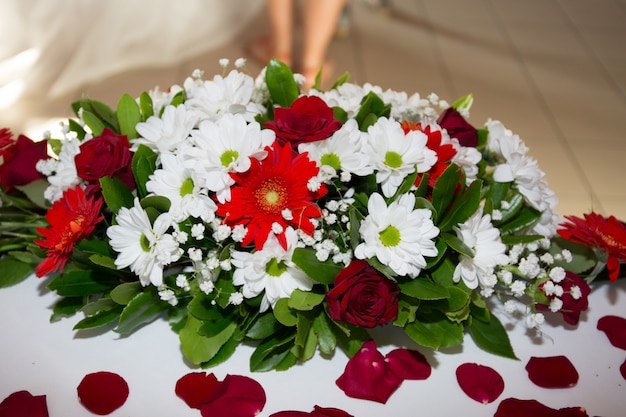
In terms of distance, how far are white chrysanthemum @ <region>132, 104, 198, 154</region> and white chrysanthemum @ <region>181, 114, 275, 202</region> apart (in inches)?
2.4

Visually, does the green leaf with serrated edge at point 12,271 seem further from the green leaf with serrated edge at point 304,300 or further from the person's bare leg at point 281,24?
the person's bare leg at point 281,24

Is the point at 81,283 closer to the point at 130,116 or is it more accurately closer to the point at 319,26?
the point at 130,116

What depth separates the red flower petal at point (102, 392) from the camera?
34.8 inches

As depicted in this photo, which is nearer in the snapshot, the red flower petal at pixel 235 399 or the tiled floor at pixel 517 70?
the red flower petal at pixel 235 399

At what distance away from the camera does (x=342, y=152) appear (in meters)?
0.93

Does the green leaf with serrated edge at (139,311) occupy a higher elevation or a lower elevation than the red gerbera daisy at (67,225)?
lower

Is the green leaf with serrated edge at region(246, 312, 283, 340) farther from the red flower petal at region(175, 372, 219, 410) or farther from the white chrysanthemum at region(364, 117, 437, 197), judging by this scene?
the white chrysanthemum at region(364, 117, 437, 197)

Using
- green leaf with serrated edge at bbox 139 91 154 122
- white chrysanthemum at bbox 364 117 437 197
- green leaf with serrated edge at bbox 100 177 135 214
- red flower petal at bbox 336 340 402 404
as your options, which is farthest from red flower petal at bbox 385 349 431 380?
green leaf with serrated edge at bbox 139 91 154 122

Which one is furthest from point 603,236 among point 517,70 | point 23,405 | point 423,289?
point 517,70

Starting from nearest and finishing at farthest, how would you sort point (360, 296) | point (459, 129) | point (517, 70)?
1. point (360, 296)
2. point (459, 129)
3. point (517, 70)

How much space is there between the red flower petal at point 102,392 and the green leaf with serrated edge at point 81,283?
0.13 meters

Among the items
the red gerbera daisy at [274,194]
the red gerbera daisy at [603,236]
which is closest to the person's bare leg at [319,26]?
the red gerbera daisy at [603,236]

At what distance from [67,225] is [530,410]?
2.31 feet

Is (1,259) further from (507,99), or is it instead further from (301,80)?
(507,99)
